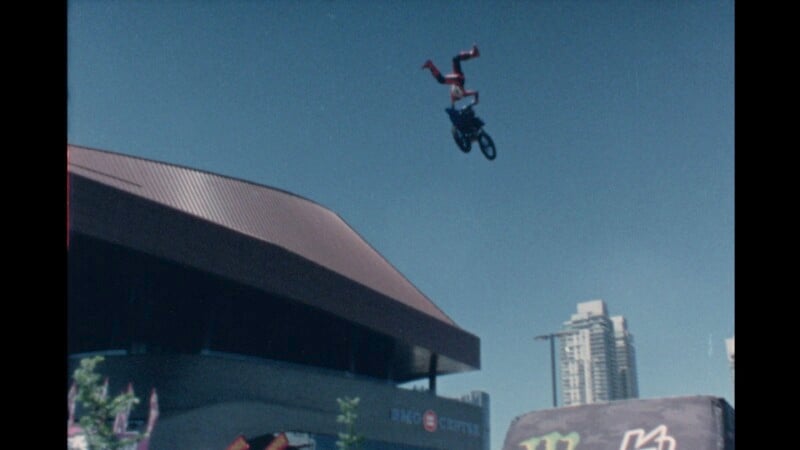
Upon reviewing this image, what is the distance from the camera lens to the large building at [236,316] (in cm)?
4103

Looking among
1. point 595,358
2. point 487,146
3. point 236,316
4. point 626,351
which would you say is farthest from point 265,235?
point 626,351

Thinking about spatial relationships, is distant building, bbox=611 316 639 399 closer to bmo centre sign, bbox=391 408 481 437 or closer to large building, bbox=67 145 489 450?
bmo centre sign, bbox=391 408 481 437

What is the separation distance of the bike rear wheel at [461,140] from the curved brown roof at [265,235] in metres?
26.5

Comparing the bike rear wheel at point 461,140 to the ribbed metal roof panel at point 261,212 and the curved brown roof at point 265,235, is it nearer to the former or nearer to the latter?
the curved brown roof at point 265,235

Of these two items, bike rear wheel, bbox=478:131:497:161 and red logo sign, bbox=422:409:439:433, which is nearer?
bike rear wheel, bbox=478:131:497:161

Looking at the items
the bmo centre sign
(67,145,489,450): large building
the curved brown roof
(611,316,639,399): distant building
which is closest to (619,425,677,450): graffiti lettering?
the curved brown roof

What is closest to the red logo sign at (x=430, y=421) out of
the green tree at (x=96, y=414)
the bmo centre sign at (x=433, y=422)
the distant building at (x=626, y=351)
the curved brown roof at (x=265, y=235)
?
the bmo centre sign at (x=433, y=422)

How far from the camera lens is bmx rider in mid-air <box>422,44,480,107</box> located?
1452 cm

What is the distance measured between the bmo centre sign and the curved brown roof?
529 cm

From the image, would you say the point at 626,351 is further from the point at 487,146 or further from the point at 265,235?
the point at 487,146

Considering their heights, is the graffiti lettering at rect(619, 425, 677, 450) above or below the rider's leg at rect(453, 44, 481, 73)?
below

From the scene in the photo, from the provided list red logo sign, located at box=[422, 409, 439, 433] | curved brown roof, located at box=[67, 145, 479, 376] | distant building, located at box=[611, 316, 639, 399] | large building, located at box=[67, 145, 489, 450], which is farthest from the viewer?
distant building, located at box=[611, 316, 639, 399]
